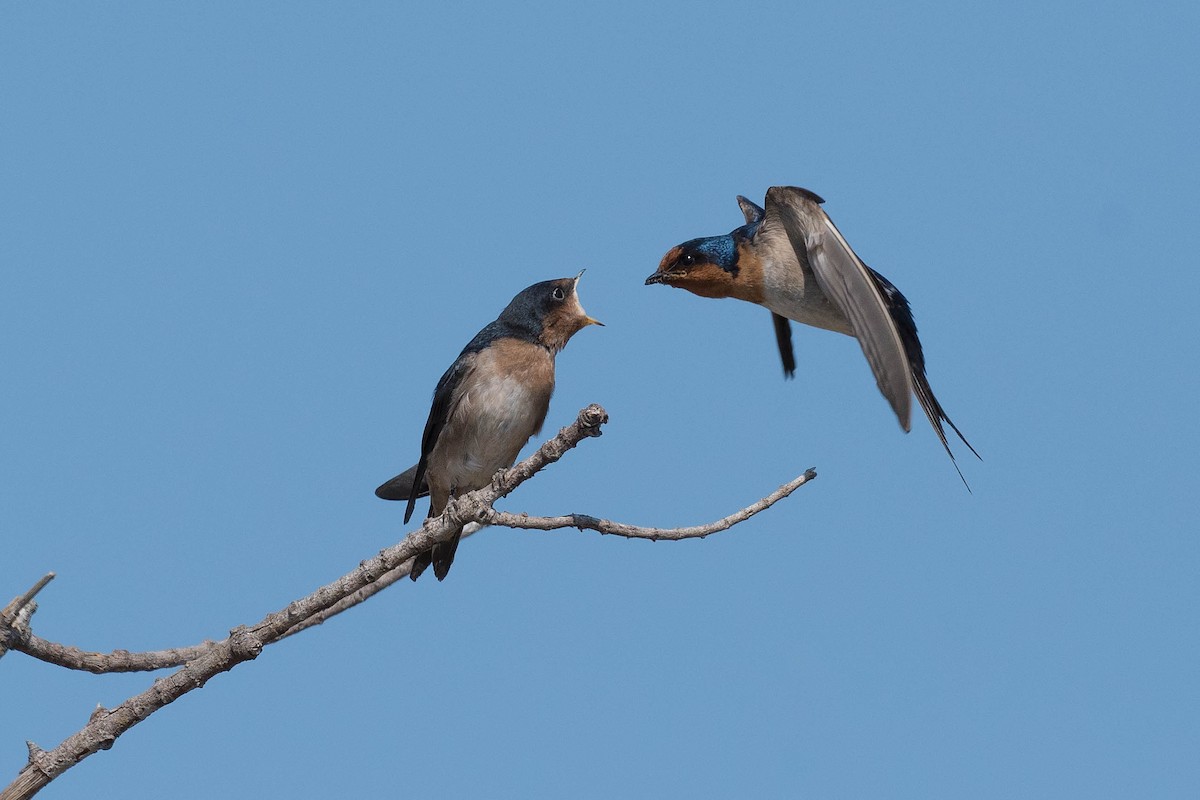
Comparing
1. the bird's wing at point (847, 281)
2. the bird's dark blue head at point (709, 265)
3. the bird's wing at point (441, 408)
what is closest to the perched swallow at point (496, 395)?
the bird's wing at point (441, 408)

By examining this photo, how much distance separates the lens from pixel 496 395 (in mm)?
6645

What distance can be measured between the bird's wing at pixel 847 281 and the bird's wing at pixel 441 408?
6.05 feet

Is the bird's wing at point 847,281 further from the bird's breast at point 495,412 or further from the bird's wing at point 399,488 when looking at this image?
the bird's wing at point 399,488

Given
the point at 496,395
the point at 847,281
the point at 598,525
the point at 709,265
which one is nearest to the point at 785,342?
the point at 709,265

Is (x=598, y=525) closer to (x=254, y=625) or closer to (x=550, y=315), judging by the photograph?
(x=254, y=625)

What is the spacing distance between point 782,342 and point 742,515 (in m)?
3.33

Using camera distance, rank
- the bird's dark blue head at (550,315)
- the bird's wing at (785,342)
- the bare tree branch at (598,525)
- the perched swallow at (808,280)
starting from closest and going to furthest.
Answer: the bare tree branch at (598,525), the perched swallow at (808,280), the bird's dark blue head at (550,315), the bird's wing at (785,342)

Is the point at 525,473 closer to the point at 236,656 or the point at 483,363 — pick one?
the point at 236,656

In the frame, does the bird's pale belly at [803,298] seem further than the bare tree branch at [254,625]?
Yes

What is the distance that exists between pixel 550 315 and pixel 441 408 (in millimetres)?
799

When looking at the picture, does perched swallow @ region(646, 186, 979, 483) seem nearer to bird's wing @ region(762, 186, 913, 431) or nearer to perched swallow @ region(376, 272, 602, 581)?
bird's wing @ region(762, 186, 913, 431)

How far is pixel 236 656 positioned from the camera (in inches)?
181

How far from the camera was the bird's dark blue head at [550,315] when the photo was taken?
6.79 metres

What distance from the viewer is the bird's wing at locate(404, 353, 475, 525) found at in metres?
6.84
